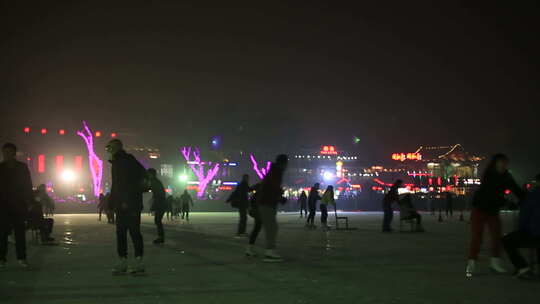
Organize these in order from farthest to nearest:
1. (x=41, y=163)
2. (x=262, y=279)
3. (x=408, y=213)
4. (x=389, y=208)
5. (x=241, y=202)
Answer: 1. (x=41, y=163)
2. (x=389, y=208)
3. (x=408, y=213)
4. (x=241, y=202)
5. (x=262, y=279)

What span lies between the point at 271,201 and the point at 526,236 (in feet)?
13.6

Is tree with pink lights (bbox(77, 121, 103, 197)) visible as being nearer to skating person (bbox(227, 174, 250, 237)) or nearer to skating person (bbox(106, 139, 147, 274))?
skating person (bbox(227, 174, 250, 237))

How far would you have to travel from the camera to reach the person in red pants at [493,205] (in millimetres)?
9102

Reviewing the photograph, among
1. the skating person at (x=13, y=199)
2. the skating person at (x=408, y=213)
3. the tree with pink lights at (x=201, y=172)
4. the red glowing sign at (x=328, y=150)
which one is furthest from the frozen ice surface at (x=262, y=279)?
the red glowing sign at (x=328, y=150)

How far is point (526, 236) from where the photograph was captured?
8.71m

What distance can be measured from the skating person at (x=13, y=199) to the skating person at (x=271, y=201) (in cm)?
376

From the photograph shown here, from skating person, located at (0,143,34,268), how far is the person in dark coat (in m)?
6.97

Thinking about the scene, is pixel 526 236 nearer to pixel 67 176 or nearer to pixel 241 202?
pixel 241 202

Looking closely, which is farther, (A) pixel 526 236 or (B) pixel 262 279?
(A) pixel 526 236

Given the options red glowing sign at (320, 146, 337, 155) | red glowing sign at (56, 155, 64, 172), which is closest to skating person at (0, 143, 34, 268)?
red glowing sign at (56, 155, 64, 172)

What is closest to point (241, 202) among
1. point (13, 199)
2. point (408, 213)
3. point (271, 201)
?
point (408, 213)

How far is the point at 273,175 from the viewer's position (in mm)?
11133

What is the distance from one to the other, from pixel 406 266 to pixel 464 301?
3.34 m

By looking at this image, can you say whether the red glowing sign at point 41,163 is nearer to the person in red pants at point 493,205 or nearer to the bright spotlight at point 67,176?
the bright spotlight at point 67,176
